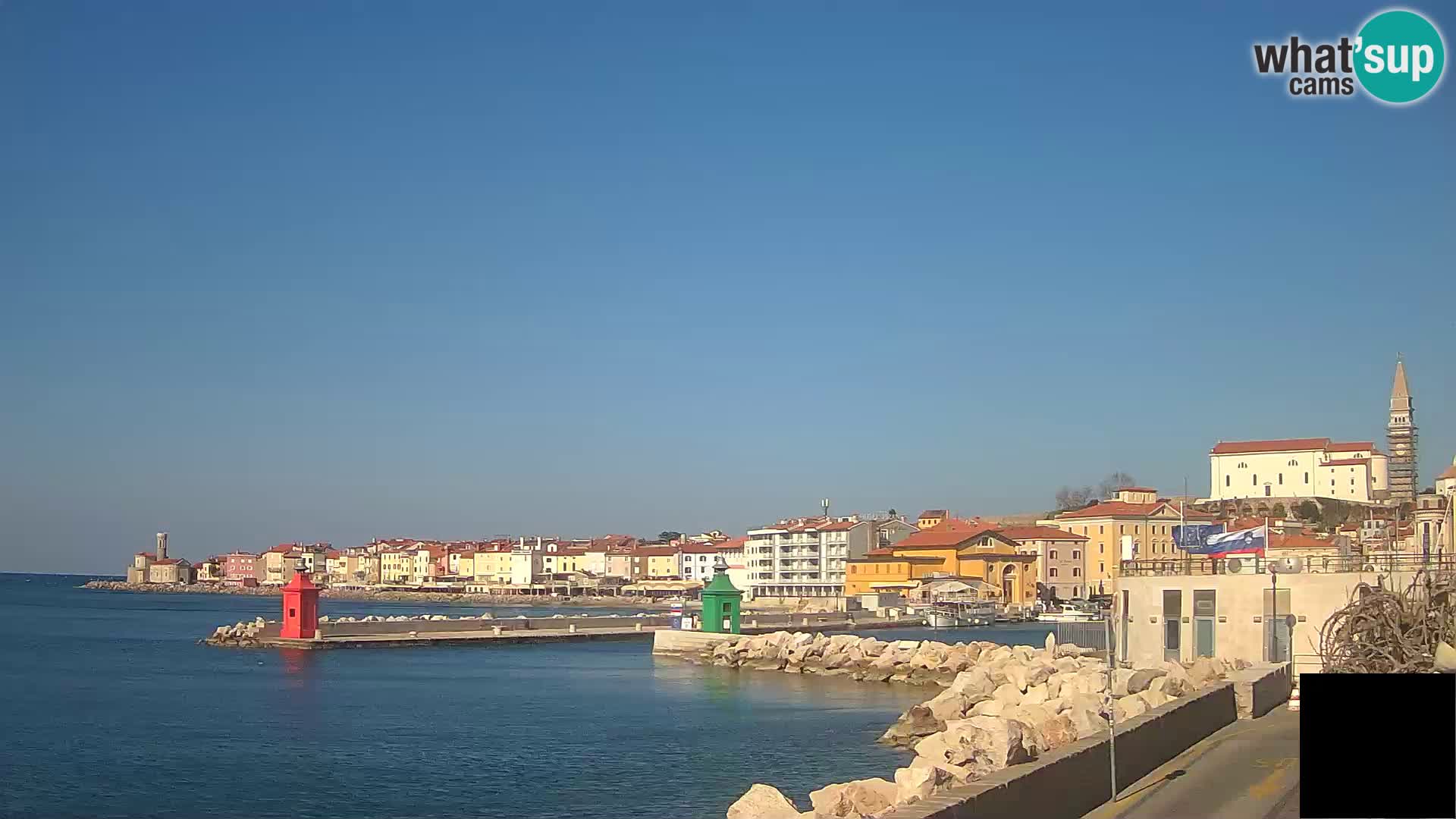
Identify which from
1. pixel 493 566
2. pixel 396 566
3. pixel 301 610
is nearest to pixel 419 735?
pixel 301 610

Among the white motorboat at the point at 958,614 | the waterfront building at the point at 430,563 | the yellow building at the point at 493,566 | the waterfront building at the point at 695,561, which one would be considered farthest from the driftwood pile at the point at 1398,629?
the waterfront building at the point at 430,563

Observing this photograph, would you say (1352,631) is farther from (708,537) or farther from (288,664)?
(708,537)

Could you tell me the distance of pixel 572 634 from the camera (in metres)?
68.7

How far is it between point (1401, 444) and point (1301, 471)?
9.47 meters

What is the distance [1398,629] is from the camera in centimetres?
1212

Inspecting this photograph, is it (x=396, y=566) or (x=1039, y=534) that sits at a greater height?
(x=1039, y=534)

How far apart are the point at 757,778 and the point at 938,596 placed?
69.3 meters

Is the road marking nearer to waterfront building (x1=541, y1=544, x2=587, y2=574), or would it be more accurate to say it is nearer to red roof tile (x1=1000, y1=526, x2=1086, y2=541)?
red roof tile (x1=1000, y1=526, x2=1086, y2=541)

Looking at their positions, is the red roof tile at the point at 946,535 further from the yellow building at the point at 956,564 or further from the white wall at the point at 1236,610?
the white wall at the point at 1236,610

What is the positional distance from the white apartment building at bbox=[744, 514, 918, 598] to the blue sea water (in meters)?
60.8

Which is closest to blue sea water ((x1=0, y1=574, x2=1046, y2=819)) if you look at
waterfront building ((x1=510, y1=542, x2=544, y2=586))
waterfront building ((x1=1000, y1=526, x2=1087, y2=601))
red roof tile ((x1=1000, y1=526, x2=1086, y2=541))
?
waterfront building ((x1=1000, y1=526, x2=1087, y2=601))

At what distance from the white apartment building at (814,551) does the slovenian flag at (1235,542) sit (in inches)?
3329

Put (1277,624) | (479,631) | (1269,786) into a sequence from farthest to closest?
(479,631), (1277,624), (1269,786)

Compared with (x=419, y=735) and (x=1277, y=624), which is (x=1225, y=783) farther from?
(x=419, y=735)
